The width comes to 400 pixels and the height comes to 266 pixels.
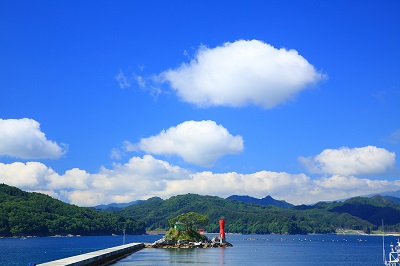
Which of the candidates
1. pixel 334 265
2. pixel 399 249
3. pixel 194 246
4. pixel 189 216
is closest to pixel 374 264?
pixel 334 265

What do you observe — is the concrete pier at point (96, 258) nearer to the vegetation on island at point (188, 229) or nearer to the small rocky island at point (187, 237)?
the small rocky island at point (187, 237)

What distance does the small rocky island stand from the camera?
164625mm

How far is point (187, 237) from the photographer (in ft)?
551

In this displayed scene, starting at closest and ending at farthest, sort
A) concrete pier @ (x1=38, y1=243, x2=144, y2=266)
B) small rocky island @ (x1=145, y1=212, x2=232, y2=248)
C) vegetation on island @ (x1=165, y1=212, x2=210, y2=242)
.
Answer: concrete pier @ (x1=38, y1=243, x2=144, y2=266), small rocky island @ (x1=145, y1=212, x2=232, y2=248), vegetation on island @ (x1=165, y1=212, x2=210, y2=242)

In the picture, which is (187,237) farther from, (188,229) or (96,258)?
(96,258)

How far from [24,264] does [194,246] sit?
68.2 meters

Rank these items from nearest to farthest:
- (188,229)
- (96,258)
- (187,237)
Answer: (96,258), (187,237), (188,229)

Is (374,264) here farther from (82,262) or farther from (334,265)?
(82,262)

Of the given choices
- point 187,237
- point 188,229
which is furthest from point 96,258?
point 188,229

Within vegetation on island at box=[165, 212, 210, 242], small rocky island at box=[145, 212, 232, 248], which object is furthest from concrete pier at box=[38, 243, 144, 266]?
vegetation on island at box=[165, 212, 210, 242]

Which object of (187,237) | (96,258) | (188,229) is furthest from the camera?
(188,229)

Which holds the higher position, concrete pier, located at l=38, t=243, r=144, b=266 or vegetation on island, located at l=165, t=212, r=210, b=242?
vegetation on island, located at l=165, t=212, r=210, b=242

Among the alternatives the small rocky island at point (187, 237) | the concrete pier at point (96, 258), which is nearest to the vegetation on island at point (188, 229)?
the small rocky island at point (187, 237)

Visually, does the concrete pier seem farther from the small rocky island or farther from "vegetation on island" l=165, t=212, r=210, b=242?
"vegetation on island" l=165, t=212, r=210, b=242
